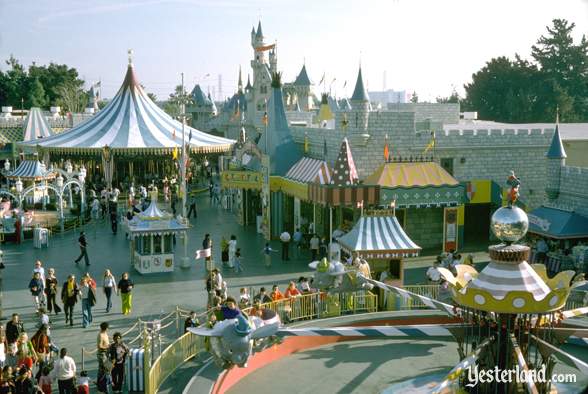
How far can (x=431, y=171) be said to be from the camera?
21.8 m

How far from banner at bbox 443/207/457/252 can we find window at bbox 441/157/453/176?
1500 millimetres

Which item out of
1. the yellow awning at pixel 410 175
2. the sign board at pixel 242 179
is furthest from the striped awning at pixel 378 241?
the sign board at pixel 242 179

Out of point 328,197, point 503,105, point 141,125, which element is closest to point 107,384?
point 328,197

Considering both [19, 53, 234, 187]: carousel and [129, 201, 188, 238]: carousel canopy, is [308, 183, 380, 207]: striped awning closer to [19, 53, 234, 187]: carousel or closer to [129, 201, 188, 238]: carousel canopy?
[129, 201, 188, 238]: carousel canopy

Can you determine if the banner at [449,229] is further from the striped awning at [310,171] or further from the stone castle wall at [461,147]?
the striped awning at [310,171]

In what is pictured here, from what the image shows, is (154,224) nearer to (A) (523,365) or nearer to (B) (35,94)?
(A) (523,365)

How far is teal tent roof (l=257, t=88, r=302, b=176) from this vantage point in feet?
82.7

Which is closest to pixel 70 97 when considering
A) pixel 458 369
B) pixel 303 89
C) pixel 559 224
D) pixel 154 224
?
pixel 303 89

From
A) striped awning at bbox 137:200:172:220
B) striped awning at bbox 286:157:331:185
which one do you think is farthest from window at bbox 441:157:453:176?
striped awning at bbox 137:200:172:220

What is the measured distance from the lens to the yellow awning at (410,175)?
69.4 ft

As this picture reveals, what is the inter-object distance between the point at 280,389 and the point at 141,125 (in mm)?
27304

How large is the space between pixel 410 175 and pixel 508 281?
44.1 feet

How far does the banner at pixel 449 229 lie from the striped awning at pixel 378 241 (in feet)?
20.5

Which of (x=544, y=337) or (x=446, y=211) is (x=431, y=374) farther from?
(x=446, y=211)
